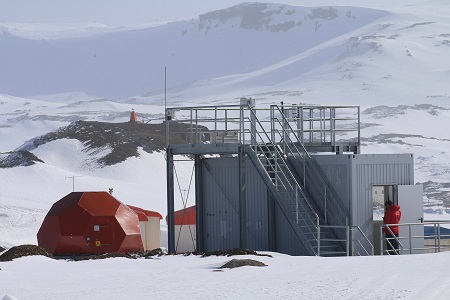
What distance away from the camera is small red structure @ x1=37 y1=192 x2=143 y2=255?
2739cm

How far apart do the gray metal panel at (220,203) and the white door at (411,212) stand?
441cm

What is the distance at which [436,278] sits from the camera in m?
15.8

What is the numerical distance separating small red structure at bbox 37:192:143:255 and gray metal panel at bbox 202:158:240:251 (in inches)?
75.7

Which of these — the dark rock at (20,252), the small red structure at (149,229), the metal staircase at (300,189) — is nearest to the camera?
the dark rock at (20,252)

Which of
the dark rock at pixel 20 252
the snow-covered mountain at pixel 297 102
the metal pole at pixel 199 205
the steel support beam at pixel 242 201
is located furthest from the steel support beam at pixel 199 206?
the snow-covered mountain at pixel 297 102

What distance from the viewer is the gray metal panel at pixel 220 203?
27562 millimetres

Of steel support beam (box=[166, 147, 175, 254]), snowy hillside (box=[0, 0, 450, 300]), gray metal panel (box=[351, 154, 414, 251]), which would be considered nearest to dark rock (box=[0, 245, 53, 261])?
snowy hillside (box=[0, 0, 450, 300])

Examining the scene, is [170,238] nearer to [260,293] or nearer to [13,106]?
[260,293]

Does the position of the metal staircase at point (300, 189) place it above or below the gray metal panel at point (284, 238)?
above

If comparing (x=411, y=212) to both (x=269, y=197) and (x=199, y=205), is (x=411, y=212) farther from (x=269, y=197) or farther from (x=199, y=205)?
(x=199, y=205)

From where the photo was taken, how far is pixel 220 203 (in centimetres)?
2792

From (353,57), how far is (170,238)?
133 meters

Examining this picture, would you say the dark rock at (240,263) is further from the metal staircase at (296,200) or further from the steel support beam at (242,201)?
the steel support beam at (242,201)

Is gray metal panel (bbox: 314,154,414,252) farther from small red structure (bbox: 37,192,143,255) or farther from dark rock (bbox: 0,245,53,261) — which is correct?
dark rock (bbox: 0,245,53,261)
